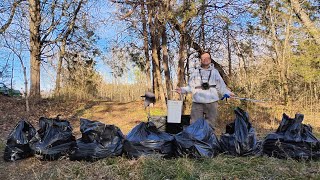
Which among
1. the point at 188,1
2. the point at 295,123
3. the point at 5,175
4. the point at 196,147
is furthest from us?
the point at 188,1

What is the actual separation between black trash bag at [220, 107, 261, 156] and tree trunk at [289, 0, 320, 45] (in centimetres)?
754

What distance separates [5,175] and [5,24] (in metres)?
9.22

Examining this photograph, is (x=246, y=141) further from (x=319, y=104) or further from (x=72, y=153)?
(x=319, y=104)

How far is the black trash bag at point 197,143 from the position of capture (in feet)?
11.8

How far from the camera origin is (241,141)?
3.69 meters

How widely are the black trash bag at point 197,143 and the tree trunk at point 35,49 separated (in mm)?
9822

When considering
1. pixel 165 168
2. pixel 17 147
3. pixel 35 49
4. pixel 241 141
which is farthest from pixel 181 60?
pixel 35 49

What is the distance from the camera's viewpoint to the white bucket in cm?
427

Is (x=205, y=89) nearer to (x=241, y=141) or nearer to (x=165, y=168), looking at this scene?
(x=241, y=141)

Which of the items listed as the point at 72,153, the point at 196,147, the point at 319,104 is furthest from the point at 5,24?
the point at 319,104

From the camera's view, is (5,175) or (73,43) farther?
(73,43)

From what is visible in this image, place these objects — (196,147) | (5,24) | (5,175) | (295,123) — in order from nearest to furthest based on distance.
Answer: (5,175)
(196,147)
(295,123)
(5,24)

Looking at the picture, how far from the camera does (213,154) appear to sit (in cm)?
365

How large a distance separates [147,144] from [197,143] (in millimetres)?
596
